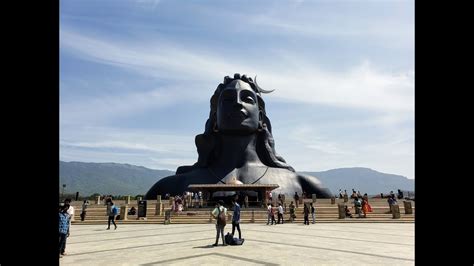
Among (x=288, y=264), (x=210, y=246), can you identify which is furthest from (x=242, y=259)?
(x=210, y=246)

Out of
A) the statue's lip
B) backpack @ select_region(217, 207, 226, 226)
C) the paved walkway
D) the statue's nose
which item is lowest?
the paved walkway

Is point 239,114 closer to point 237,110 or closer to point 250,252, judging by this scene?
point 237,110

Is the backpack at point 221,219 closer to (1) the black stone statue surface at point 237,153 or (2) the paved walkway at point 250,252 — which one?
(2) the paved walkway at point 250,252

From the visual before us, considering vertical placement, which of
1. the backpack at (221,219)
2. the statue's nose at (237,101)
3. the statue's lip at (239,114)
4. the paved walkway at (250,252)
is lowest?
the paved walkway at (250,252)

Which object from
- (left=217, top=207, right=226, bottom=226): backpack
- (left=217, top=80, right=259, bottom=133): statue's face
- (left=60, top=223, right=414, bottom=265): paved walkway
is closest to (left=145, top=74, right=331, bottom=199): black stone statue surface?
(left=217, top=80, right=259, bottom=133): statue's face

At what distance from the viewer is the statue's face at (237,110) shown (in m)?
40.7

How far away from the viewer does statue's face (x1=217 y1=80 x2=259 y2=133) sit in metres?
40.7

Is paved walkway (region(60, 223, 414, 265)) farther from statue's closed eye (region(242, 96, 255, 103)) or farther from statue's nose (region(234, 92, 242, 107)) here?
statue's closed eye (region(242, 96, 255, 103))

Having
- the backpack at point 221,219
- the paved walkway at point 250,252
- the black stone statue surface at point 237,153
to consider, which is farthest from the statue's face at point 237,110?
the backpack at point 221,219

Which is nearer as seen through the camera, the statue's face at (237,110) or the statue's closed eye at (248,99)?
the statue's face at (237,110)

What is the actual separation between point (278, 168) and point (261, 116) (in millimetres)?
6309
